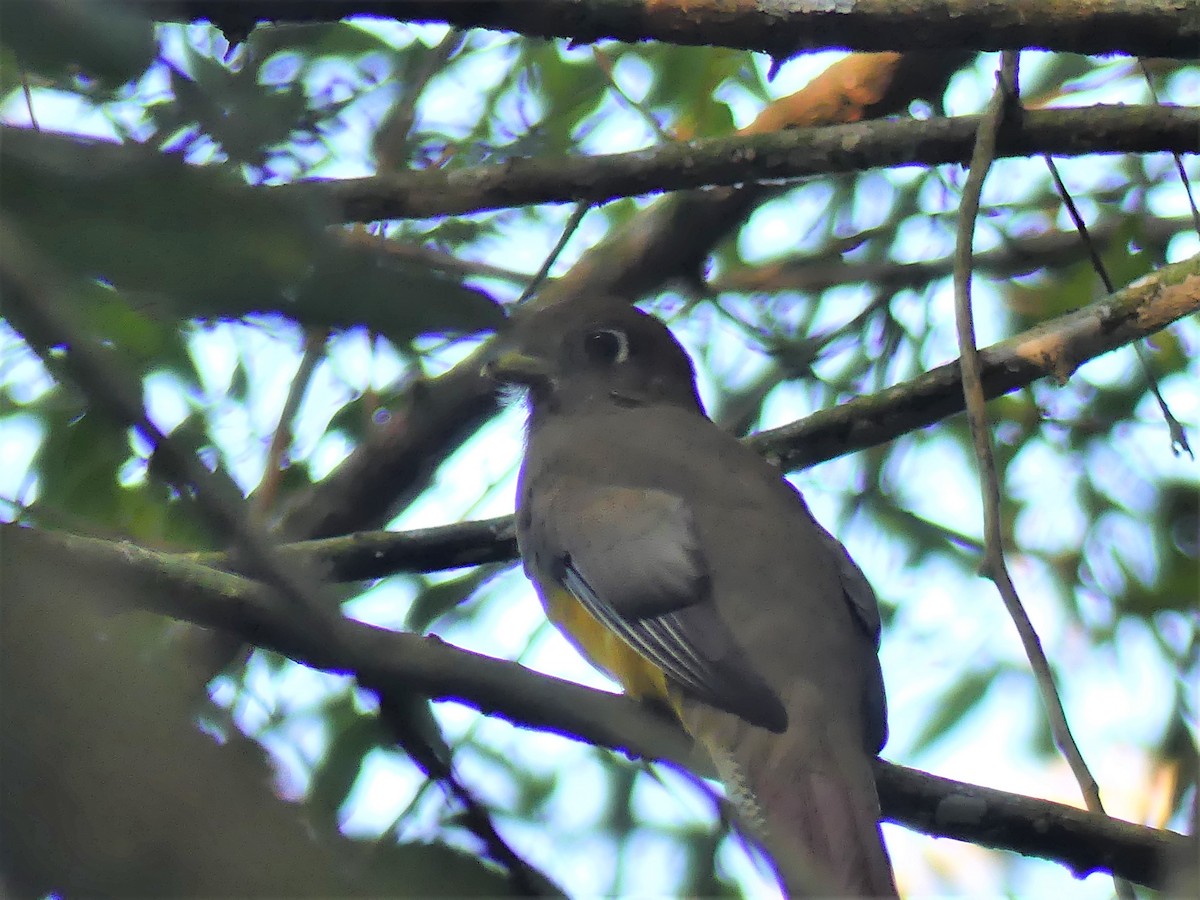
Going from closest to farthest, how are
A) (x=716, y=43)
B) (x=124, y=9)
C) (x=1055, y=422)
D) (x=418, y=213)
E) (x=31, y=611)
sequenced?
(x=31, y=611) → (x=124, y=9) → (x=716, y=43) → (x=418, y=213) → (x=1055, y=422)

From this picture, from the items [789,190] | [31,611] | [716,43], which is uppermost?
[789,190]

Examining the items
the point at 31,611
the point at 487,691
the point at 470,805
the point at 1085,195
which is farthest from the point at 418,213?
the point at 1085,195

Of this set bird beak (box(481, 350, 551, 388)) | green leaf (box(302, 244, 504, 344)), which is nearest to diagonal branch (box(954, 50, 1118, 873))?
bird beak (box(481, 350, 551, 388))

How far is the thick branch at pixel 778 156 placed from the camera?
11.5 ft

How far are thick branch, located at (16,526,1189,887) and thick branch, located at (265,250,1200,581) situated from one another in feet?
2.63

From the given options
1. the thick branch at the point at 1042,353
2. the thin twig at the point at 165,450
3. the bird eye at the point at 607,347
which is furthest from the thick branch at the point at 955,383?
the thin twig at the point at 165,450

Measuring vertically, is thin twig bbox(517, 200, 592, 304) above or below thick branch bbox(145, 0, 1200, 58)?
above

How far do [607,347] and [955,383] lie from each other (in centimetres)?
154

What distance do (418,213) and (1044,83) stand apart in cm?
342

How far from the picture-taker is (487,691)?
75.1 inches

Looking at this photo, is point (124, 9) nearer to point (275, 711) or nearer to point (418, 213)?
point (275, 711)

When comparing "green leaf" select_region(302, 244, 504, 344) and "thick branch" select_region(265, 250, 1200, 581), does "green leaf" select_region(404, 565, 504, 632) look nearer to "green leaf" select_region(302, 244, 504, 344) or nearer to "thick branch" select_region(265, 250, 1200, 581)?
"thick branch" select_region(265, 250, 1200, 581)

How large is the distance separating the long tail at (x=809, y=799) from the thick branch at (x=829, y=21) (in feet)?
4.95

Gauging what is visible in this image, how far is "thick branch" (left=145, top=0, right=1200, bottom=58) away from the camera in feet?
9.44
